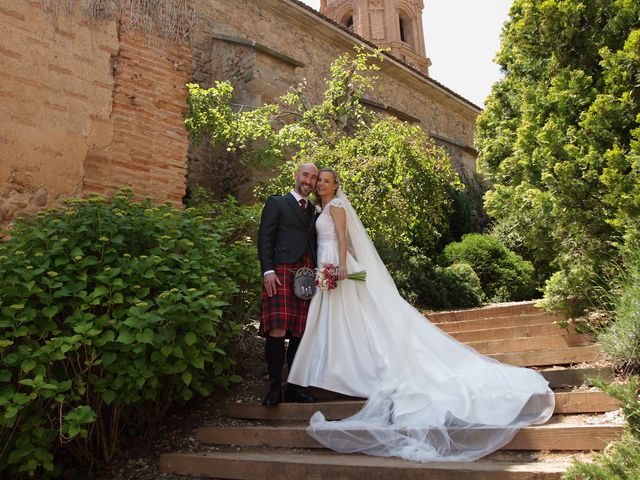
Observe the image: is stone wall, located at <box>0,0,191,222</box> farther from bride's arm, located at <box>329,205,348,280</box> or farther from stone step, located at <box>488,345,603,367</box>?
stone step, located at <box>488,345,603,367</box>

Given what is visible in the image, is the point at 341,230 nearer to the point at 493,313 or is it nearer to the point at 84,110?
the point at 84,110

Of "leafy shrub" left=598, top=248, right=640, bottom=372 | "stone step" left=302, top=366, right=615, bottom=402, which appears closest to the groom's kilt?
"stone step" left=302, top=366, right=615, bottom=402

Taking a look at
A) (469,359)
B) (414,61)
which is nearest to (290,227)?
(469,359)

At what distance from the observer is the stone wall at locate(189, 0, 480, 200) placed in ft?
37.0

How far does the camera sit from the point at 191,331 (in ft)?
11.3

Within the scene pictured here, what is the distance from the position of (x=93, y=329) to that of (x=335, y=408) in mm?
1752

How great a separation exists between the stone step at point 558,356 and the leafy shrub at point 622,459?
1.62 m

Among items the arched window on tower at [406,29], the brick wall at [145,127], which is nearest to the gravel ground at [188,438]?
the brick wall at [145,127]

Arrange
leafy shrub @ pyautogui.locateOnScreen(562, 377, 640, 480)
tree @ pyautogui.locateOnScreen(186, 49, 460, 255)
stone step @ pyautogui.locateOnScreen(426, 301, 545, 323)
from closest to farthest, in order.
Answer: leafy shrub @ pyautogui.locateOnScreen(562, 377, 640, 480) → stone step @ pyautogui.locateOnScreen(426, 301, 545, 323) → tree @ pyautogui.locateOnScreen(186, 49, 460, 255)

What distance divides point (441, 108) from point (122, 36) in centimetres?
1618

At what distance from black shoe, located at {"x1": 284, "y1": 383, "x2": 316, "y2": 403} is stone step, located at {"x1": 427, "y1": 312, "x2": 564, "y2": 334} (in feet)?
9.38

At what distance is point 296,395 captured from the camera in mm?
3930

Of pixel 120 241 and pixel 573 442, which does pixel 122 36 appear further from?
pixel 573 442

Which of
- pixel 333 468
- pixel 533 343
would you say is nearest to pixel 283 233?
pixel 333 468
